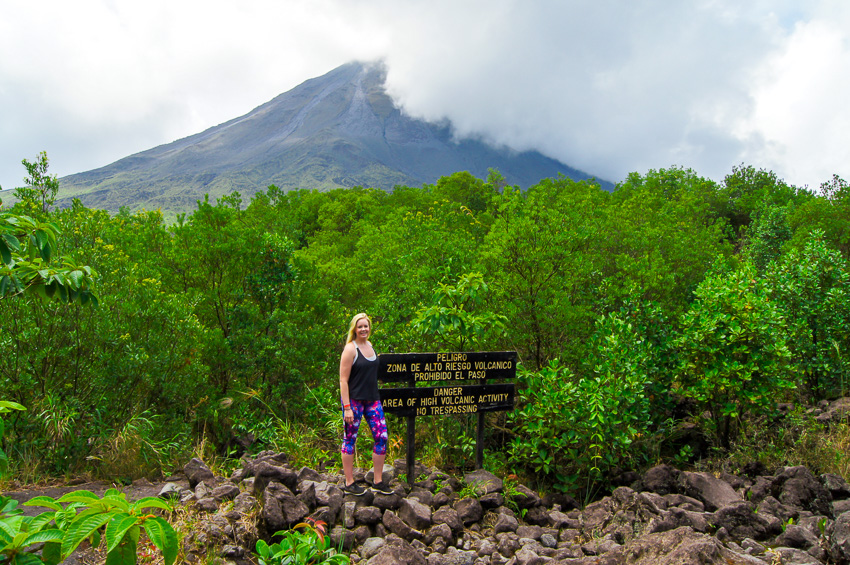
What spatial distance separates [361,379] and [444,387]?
1.46 meters

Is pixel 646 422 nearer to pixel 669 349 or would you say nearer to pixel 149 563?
pixel 669 349

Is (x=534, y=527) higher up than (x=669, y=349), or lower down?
lower down

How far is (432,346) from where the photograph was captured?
28.3 ft

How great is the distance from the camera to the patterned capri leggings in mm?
5871

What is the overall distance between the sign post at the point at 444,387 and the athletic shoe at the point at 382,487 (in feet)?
1.74

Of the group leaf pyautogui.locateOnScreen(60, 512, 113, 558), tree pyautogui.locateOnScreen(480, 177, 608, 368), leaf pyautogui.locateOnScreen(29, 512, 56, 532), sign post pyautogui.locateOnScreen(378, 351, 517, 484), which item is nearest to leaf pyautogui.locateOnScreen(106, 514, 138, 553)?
leaf pyautogui.locateOnScreen(60, 512, 113, 558)

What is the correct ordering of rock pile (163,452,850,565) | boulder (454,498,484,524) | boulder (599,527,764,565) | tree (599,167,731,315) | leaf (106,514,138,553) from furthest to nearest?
tree (599,167,731,315), boulder (454,498,484,524), rock pile (163,452,850,565), boulder (599,527,764,565), leaf (106,514,138,553)

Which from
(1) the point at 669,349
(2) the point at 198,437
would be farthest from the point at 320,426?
(1) the point at 669,349

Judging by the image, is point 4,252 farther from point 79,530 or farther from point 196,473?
point 196,473

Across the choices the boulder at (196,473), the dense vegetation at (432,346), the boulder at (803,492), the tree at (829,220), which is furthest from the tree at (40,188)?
the tree at (829,220)

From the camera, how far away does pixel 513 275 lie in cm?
917

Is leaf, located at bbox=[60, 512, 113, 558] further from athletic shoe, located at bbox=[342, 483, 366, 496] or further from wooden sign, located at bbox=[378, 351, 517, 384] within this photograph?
wooden sign, located at bbox=[378, 351, 517, 384]

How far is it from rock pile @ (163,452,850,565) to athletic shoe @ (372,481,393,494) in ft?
0.24

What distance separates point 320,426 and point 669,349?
548 centimetres
